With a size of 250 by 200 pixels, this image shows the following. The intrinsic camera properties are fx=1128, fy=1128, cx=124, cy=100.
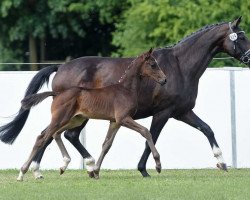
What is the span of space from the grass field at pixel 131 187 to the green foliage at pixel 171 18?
8151 mm

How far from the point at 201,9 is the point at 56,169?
747 centimetres

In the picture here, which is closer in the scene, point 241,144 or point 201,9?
point 241,144

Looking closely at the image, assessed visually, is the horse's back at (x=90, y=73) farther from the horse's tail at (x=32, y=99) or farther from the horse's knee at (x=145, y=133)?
the horse's knee at (x=145, y=133)

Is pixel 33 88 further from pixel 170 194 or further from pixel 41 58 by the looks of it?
pixel 41 58

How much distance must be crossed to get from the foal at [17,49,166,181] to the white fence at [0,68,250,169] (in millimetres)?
2893

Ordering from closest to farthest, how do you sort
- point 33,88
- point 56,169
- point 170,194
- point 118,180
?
point 170,194
point 118,180
point 33,88
point 56,169

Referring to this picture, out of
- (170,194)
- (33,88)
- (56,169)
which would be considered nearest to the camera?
(170,194)

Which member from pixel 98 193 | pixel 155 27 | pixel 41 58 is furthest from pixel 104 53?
pixel 98 193

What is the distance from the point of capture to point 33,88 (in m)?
16.2

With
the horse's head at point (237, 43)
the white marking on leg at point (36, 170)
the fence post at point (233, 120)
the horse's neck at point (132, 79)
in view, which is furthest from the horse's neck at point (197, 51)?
the white marking on leg at point (36, 170)

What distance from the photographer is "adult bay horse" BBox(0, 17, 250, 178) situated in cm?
1536

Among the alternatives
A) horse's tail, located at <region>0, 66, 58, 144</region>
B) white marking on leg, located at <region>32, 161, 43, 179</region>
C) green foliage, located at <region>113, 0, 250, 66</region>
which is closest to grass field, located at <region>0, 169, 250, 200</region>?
white marking on leg, located at <region>32, 161, 43, 179</region>

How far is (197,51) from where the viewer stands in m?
15.7

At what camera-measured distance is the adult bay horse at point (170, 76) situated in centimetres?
1536
